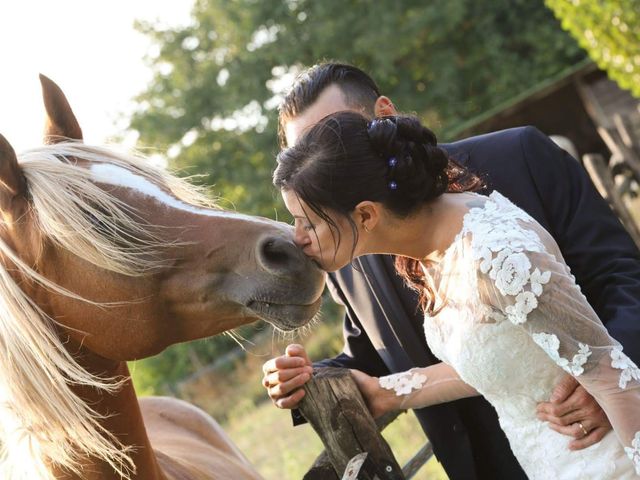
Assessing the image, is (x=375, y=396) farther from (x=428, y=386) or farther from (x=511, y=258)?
(x=511, y=258)

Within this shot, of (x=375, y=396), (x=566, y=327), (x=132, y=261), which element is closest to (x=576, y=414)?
(x=566, y=327)

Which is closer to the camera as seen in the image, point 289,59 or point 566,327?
point 566,327

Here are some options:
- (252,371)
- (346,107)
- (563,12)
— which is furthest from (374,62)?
(346,107)

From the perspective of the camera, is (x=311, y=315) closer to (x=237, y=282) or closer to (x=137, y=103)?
(x=237, y=282)

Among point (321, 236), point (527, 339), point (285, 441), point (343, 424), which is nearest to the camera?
point (527, 339)

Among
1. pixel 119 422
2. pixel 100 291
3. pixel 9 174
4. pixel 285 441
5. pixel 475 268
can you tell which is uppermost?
pixel 9 174

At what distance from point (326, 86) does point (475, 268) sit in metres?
1.50

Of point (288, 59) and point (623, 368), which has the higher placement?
point (288, 59)

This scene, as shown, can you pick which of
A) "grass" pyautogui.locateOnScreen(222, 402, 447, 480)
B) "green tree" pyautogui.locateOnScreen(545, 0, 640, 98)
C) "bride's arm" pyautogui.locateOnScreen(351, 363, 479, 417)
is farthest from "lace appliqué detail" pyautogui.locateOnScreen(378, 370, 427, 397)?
"green tree" pyautogui.locateOnScreen(545, 0, 640, 98)

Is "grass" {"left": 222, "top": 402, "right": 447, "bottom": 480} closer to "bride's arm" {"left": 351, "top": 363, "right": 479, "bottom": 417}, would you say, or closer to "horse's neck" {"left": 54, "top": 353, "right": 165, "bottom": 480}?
"bride's arm" {"left": 351, "top": 363, "right": 479, "bottom": 417}

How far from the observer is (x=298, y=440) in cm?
898

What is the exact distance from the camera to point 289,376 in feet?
8.14

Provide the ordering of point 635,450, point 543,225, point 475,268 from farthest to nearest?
point 543,225 < point 475,268 < point 635,450

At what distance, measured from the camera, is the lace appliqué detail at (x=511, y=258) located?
198 centimetres
